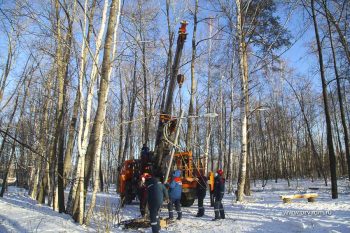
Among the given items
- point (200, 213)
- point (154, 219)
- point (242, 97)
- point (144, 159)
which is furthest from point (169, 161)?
point (242, 97)

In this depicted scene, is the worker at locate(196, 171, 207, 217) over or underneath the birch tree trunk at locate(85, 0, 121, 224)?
underneath

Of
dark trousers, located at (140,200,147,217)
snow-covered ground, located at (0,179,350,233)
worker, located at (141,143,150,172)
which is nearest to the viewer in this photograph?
snow-covered ground, located at (0,179,350,233)

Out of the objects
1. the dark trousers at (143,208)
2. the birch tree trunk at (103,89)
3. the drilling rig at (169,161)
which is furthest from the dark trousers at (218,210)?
the birch tree trunk at (103,89)

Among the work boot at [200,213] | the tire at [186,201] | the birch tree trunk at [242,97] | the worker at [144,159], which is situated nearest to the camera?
the work boot at [200,213]

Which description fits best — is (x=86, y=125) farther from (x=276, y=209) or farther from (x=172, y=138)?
(x=276, y=209)

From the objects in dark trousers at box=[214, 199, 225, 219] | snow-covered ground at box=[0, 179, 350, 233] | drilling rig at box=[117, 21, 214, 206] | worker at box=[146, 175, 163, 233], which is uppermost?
drilling rig at box=[117, 21, 214, 206]

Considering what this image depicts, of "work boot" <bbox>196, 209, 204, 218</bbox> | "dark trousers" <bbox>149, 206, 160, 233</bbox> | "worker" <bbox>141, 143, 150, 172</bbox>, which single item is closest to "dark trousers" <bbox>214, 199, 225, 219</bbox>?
"work boot" <bbox>196, 209, 204, 218</bbox>

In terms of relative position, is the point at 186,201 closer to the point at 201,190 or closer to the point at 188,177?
the point at 188,177

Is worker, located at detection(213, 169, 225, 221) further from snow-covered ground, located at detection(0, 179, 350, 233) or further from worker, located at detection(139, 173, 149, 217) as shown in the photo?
worker, located at detection(139, 173, 149, 217)

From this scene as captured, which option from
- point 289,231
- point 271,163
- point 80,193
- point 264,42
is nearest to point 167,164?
point 80,193

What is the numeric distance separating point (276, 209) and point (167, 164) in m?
4.33

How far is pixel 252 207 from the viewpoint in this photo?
1191 centimetres

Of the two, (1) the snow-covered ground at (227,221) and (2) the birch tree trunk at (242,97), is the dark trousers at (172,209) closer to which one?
(1) the snow-covered ground at (227,221)

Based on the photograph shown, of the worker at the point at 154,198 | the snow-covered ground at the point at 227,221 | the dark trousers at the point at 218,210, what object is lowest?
the snow-covered ground at the point at 227,221
